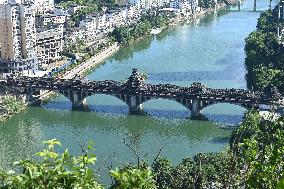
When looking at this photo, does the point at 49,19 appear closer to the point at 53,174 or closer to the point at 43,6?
the point at 43,6

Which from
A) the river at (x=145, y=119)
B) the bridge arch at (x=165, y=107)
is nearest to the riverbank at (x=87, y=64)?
the river at (x=145, y=119)

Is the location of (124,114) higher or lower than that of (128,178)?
lower

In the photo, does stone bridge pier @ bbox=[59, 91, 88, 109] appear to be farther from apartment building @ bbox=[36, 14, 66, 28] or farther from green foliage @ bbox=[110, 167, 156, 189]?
green foliage @ bbox=[110, 167, 156, 189]

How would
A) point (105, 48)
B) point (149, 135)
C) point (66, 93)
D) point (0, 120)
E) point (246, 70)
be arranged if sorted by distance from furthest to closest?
point (105, 48) → point (246, 70) → point (66, 93) → point (0, 120) → point (149, 135)

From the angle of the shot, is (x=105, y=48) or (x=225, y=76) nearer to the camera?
(x=225, y=76)

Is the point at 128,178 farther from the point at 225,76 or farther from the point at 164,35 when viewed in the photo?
the point at 164,35

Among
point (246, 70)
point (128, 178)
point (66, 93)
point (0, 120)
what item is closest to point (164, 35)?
point (246, 70)

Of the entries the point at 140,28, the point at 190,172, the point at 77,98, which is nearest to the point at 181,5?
the point at 140,28

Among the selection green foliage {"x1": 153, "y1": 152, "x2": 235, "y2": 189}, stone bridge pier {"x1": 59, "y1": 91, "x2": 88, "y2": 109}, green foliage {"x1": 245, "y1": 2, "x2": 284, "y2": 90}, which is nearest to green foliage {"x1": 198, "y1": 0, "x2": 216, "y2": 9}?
green foliage {"x1": 245, "y1": 2, "x2": 284, "y2": 90}

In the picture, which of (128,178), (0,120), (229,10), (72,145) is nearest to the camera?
(128,178)
